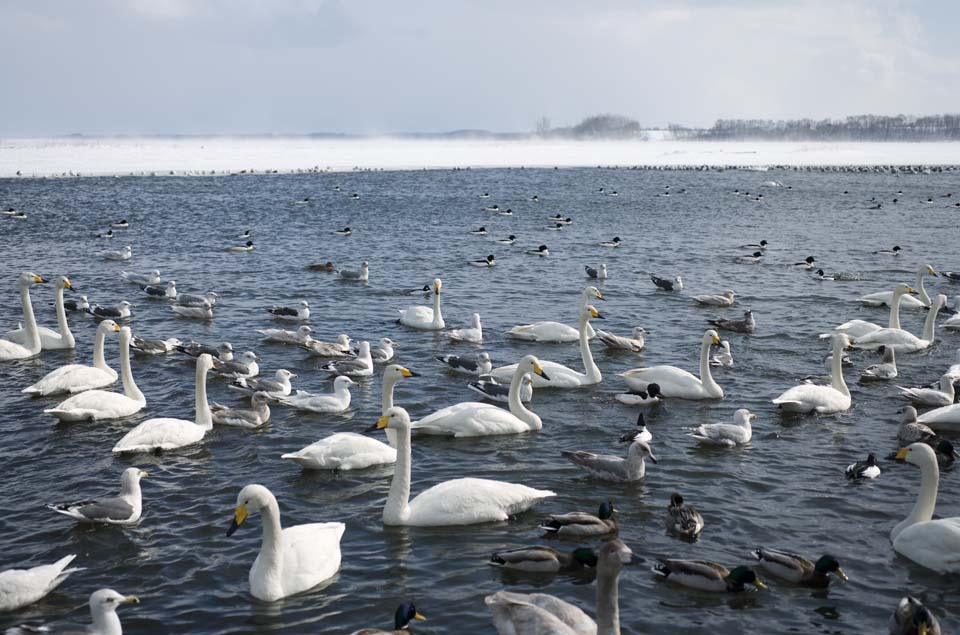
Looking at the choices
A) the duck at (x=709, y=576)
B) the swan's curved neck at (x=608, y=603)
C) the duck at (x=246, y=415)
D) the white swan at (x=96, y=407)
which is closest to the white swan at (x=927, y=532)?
the duck at (x=709, y=576)

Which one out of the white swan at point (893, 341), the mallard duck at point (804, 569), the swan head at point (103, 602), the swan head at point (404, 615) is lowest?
the mallard duck at point (804, 569)

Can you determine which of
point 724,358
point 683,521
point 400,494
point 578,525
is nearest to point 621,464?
point 683,521

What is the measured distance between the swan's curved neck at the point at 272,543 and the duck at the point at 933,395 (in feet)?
31.1

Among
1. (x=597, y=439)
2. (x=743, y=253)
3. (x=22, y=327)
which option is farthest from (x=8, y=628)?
(x=743, y=253)

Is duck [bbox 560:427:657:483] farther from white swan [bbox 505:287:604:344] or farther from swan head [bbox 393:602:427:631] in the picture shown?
white swan [bbox 505:287:604:344]

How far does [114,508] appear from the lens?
884 centimetres

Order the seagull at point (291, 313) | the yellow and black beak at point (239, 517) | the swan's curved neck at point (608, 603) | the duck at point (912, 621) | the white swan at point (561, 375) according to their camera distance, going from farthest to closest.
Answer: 1. the seagull at point (291, 313)
2. the white swan at point (561, 375)
3. the yellow and black beak at point (239, 517)
4. the duck at point (912, 621)
5. the swan's curved neck at point (608, 603)

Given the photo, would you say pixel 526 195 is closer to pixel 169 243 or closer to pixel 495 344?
pixel 169 243

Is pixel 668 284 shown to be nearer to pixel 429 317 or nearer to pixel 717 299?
pixel 717 299

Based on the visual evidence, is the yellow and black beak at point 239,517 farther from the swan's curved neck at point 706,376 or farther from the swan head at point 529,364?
the swan's curved neck at point 706,376

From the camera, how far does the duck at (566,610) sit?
598 centimetres

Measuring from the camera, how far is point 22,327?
16891 millimetres

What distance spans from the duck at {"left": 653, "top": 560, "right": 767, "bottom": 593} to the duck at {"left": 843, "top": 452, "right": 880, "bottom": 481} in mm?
3046

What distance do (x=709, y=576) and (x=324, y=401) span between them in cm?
647
